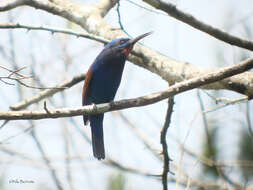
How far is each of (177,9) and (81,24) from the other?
5.17 feet

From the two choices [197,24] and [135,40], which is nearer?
[197,24]

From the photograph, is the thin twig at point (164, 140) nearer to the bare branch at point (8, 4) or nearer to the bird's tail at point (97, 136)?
the bird's tail at point (97, 136)

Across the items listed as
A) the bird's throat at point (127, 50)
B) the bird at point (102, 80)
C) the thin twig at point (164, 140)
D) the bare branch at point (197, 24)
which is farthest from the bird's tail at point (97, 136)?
the bare branch at point (197, 24)

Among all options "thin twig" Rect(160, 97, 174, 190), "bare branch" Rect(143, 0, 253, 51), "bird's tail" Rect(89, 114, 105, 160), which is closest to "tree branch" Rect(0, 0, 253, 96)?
"thin twig" Rect(160, 97, 174, 190)

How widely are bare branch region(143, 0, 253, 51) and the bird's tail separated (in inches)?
77.8

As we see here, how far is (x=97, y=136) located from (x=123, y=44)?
3.83 feet

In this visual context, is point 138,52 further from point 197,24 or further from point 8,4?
point 8,4

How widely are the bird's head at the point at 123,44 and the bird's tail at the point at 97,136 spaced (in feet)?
3.02

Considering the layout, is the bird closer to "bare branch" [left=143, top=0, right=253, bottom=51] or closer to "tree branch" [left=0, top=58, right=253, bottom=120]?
"bare branch" [left=143, top=0, right=253, bottom=51]

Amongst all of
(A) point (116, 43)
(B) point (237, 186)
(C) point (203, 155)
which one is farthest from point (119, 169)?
(A) point (116, 43)

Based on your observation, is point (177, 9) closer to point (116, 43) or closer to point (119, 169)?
point (116, 43)

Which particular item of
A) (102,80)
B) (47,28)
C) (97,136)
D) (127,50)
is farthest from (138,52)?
(97,136)

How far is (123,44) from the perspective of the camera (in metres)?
4.04

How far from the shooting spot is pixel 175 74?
3.49 m
